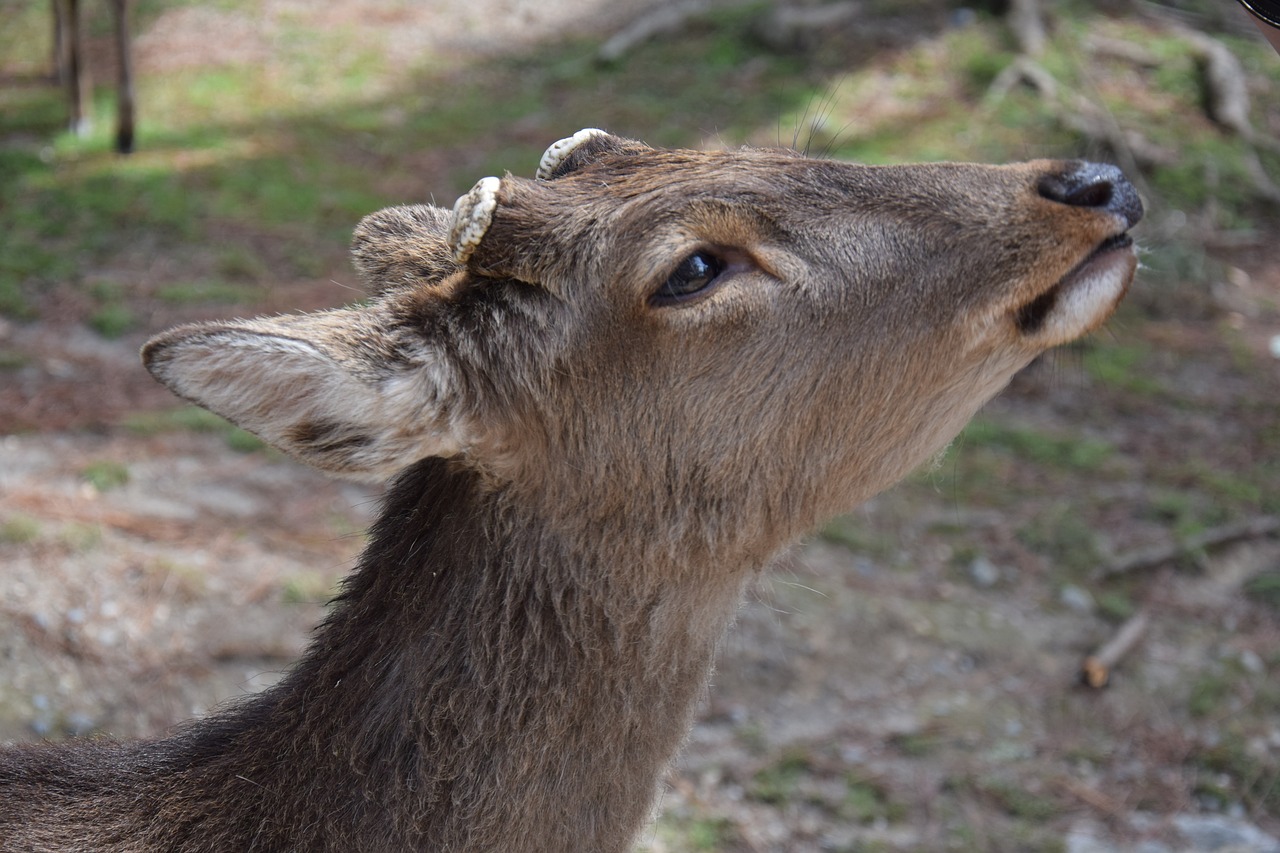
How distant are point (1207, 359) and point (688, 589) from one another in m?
6.51

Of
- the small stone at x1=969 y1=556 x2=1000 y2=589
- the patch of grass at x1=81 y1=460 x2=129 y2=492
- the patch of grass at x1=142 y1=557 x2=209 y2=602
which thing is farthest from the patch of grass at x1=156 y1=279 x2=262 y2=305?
the small stone at x1=969 y1=556 x2=1000 y2=589

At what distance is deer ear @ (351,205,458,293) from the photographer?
3.09 m

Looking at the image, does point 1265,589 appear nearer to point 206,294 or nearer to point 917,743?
point 917,743

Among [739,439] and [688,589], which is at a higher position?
[739,439]

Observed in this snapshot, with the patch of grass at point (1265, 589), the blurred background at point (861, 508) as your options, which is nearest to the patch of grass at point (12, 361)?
the blurred background at point (861, 508)

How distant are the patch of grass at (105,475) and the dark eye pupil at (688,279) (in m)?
4.20

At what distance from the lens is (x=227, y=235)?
886 cm

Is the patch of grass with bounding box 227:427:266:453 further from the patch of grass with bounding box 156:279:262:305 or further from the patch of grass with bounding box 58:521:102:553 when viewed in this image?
the patch of grass with bounding box 156:279:262:305

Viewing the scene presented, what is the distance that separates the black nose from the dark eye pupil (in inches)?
31.3

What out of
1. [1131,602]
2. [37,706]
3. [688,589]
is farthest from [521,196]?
[1131,602]

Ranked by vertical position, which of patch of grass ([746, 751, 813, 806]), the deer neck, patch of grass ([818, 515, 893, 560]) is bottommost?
patch of grass ([746, 751, 813, 806])

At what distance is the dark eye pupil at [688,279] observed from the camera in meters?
2.76

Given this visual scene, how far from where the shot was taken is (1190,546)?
20.9 feet

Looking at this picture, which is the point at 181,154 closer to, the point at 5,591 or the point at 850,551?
the point at 5,591
